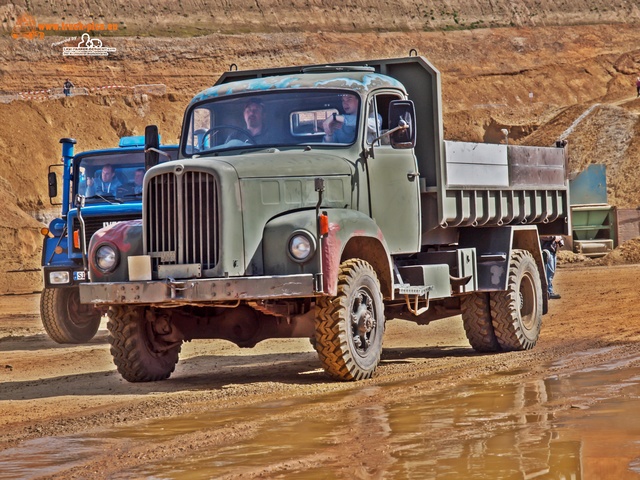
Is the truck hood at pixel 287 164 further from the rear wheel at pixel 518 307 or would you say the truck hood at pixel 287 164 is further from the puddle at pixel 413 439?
the rear wheel at pixel 518 307

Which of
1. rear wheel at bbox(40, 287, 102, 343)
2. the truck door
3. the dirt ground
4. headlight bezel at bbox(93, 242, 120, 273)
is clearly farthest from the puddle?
rear wheel at bbox(40, 287, 102, 343)

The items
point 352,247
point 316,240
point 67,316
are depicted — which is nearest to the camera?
point 316,240

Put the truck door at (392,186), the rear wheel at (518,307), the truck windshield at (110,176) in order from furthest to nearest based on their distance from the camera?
the truck windshield at (110,176), the rear wheel at (518,307), the truck door at (392,186)

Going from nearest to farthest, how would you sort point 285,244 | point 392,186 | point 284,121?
point 285,244
point 284,121
point 392,186

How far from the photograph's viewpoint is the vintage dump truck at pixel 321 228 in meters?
10.7

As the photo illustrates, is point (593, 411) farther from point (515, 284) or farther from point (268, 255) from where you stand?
point (515, 284)

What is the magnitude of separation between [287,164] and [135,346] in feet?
7.76

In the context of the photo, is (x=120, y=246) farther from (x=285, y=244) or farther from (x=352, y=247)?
(x=352, y=247)

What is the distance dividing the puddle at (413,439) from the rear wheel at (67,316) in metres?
9.18

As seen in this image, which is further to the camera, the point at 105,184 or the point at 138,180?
the point at 105,184

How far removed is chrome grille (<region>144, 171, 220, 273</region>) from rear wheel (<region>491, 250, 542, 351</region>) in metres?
4.64

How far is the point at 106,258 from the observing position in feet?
37.1

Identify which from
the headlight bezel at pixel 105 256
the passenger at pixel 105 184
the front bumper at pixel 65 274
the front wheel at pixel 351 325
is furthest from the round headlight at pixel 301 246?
the passenger at pixel 105 184

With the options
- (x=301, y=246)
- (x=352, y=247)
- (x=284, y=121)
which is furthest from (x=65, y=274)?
(x=301, y=246)
